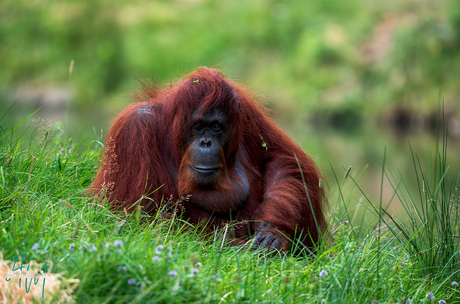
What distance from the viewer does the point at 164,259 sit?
2246mm

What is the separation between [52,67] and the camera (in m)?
29.4

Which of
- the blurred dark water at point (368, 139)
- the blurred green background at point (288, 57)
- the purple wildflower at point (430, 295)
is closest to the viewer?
the purple wildflower at point (430, 295)

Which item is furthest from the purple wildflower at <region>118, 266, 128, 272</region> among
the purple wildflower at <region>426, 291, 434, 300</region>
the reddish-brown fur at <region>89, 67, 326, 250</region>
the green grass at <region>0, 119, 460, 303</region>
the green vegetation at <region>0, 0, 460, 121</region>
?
the green vegetation at <region>0, 0, 460, 121</region>

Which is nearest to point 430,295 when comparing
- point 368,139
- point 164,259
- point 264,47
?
point 164,259

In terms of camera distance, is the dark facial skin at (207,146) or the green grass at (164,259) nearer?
the green grass at (164,259)

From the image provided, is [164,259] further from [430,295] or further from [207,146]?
[430,295]

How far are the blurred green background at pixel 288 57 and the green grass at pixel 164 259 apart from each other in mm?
Answer: 11250

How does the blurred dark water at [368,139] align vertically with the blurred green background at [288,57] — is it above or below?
below

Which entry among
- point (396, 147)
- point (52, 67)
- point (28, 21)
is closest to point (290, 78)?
point (396, 147)

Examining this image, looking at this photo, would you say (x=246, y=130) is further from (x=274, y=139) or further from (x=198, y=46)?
(x=198, y=46)

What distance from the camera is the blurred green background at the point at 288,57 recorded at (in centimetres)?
2286

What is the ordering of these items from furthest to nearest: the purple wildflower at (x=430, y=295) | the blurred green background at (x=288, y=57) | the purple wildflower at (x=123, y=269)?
the blurred green background at (x=288, y=57) → the purple wildflower at (x=430, y=295) → the purple wildflower at (x=123, y=269)

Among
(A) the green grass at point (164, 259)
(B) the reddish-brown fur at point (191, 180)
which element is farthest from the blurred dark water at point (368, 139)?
(A) the green grass at point (164, 259)

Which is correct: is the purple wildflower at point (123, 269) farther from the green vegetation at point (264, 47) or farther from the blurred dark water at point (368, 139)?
the green vegetation at point (264, 47)
